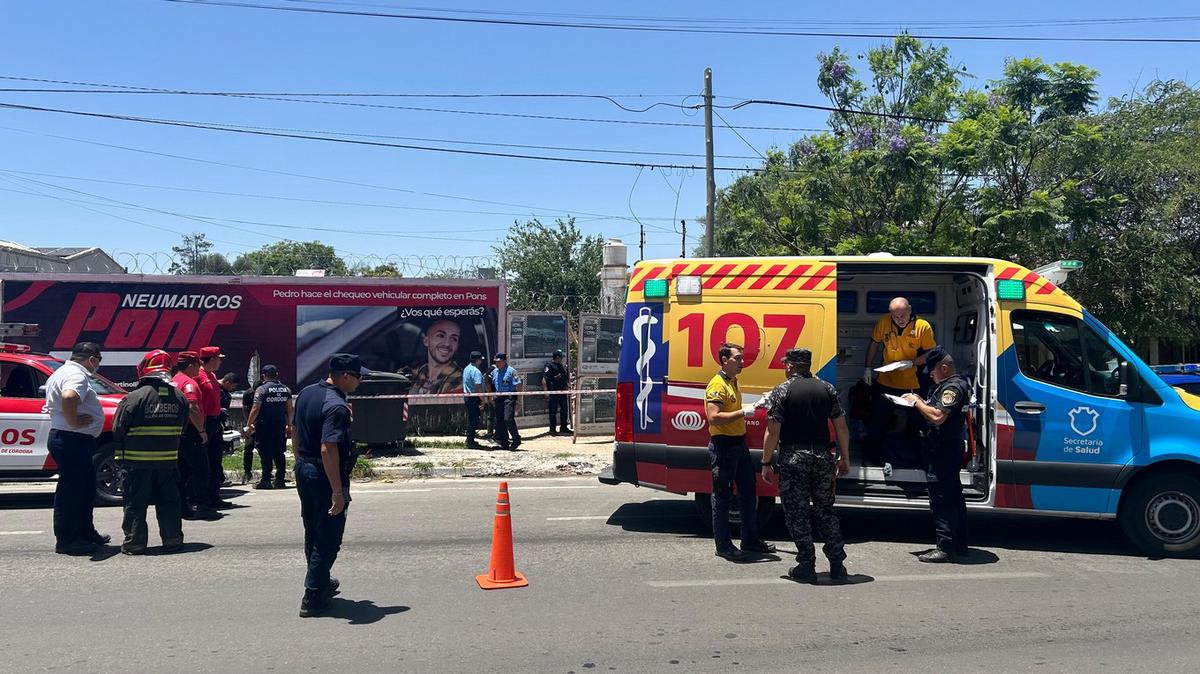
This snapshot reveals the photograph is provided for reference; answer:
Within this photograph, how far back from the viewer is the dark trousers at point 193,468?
957 cm

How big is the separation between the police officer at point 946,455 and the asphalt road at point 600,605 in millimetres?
243

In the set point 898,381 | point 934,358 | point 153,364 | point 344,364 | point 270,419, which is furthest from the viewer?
point 270,419

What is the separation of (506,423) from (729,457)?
8875 mm

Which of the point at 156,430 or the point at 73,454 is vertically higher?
the point at 156,430

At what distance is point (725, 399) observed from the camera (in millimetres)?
7461

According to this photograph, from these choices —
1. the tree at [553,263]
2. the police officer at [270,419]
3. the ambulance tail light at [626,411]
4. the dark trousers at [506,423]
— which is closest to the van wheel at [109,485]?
the police officer at [270,419]

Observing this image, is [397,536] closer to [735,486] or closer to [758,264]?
[735,486]

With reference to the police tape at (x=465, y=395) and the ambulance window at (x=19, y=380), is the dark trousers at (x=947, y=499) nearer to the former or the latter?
the police tape at (x=465, y=395)

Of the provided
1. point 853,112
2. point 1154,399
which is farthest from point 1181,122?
point 1154,399

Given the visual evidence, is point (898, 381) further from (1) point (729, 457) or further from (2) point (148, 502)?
(2) point (148, 502)

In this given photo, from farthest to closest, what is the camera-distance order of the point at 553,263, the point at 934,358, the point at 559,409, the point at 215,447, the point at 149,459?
1. the point at 553,263
2. the point at 559,409
3. the point at 215,447
4. the point at 149,459
5. the point at 934,358

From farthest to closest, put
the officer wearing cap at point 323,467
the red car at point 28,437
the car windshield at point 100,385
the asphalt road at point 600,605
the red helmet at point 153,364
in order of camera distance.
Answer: the car windshield at point 100,385 → the red car at point 28,437 → the red helmet at point 153,364 → the officer wearing cap at point 323,467 → the asphalt road at point 600,605

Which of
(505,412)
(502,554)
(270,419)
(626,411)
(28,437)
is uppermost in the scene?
(626,411)

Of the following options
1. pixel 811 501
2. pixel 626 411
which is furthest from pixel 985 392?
pixel 626 411
